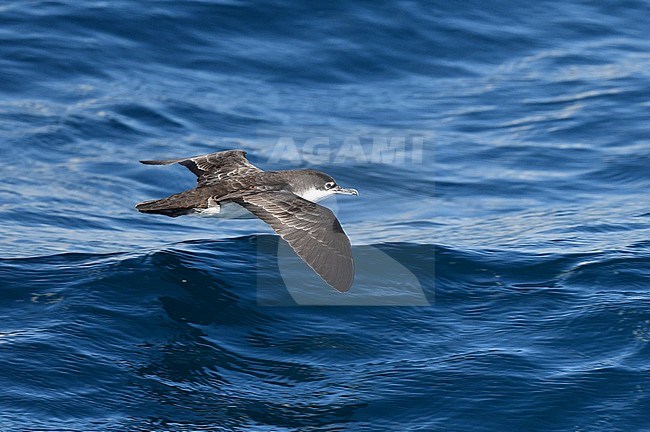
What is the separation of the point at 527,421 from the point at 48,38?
9482 mm

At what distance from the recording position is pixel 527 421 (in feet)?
20.2

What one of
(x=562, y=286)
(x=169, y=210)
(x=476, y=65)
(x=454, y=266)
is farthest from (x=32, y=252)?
(x=476, y=65)

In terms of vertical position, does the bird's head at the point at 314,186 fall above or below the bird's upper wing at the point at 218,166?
below

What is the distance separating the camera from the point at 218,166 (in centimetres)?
881

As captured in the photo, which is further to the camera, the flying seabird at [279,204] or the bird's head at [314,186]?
the bird's head at [314,186]

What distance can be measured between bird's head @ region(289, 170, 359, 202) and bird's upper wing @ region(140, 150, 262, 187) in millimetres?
442

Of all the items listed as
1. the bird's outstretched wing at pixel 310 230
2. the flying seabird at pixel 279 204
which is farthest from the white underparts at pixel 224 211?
the bird's outstretched wing at pixel 310 230

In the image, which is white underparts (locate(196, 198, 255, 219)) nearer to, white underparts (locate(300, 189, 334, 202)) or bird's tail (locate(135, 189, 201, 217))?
bird's tail (locate(135, 189, 201, 217))

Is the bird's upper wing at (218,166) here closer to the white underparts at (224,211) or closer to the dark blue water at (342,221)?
the white underparts at (224,211)

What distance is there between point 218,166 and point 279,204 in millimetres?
1411

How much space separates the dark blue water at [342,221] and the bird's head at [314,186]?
67cm

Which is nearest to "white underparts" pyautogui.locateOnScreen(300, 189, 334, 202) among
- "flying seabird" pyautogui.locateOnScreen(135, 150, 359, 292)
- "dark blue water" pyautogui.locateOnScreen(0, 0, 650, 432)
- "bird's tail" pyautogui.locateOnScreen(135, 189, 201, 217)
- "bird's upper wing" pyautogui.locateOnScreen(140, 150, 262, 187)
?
"flying seabird" pyautogui.locateOnScreen(135, 150, 359, 292)

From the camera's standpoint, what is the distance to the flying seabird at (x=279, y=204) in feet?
22.9

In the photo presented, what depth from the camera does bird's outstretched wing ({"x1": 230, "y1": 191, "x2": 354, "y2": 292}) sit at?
6824 mm
